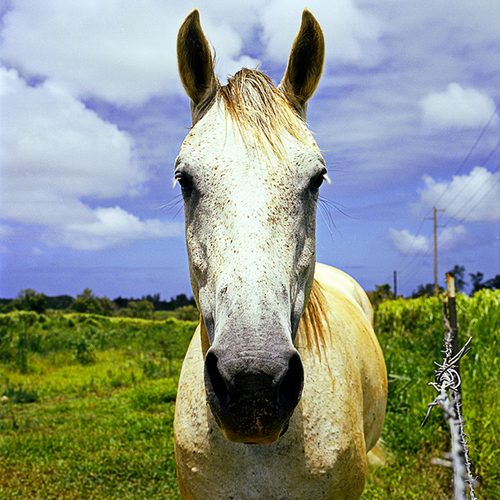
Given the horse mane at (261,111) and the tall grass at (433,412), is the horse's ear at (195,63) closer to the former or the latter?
the horse mane at (261,111)

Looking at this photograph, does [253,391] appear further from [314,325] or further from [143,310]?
[143,310]

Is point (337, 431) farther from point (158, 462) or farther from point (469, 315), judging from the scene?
point (469, 315)

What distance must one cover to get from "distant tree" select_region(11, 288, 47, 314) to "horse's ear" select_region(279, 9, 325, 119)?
935 inches

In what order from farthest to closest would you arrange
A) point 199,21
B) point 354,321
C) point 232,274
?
point 354,321 < point 199,21 < point 232,274

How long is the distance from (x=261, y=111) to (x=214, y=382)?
3.94ft

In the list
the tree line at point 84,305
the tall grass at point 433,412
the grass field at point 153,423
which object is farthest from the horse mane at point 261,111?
the tree line at point 84,305

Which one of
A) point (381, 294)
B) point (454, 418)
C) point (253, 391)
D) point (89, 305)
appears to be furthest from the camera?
point (89, 305)

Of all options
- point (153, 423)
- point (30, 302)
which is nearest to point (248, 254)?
point (153, 423)

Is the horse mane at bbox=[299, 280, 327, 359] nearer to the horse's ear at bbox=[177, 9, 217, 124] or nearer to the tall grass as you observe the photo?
the horse's ear at bbox=[177, 9, 217, 124]

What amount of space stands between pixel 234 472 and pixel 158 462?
393 centimetres

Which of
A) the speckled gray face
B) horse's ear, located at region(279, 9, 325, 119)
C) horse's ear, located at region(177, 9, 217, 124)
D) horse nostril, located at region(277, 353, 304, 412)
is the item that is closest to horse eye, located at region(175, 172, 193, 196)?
the speckled gray face

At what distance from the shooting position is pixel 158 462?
5.25 metres

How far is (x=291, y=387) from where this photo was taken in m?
1.35

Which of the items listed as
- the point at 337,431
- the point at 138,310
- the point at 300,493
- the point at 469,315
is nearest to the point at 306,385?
the point at 337,431
